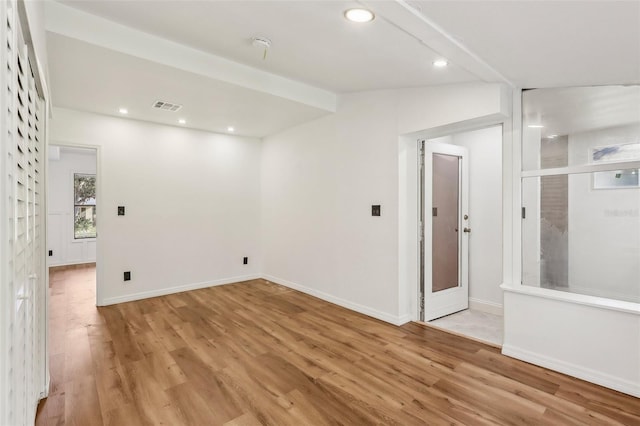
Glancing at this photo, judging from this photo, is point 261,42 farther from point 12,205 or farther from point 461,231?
point 461,231

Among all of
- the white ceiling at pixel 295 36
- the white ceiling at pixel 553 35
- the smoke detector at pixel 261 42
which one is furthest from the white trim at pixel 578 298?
the smoke detector at pixel 261 42

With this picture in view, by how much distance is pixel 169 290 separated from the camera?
185 inches

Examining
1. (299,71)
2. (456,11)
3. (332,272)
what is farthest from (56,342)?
(456,11)

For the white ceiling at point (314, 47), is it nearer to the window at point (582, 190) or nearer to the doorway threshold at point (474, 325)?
the window at point (582, 190)

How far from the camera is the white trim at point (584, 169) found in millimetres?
2295

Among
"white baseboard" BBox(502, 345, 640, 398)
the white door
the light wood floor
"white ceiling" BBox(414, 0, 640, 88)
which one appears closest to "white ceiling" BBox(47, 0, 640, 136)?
"white ceiling" BBox(414, 0, 640, 88)

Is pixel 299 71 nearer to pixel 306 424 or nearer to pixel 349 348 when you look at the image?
pixel 349 348

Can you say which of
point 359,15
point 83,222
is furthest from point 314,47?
point 83,222

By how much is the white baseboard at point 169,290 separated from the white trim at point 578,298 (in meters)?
3.95

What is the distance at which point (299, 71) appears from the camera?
3.21 metres

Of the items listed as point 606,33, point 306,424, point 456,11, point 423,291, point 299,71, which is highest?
point 299,71

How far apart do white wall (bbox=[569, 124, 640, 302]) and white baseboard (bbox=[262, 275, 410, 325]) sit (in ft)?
5.23

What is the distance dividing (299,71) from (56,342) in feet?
11.5

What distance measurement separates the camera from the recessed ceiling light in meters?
1.99
